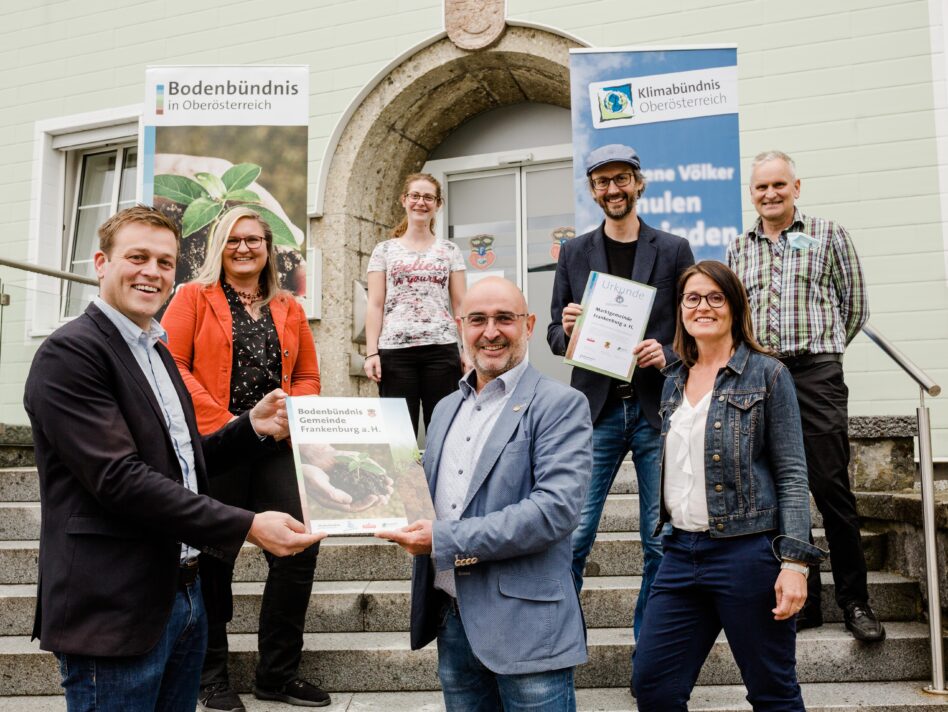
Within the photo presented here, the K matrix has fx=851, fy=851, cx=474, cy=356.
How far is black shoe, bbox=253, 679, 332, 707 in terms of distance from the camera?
320 cm

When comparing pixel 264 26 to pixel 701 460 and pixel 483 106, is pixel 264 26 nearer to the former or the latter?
pixel 483 106

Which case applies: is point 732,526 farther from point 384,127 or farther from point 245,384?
point 384,127

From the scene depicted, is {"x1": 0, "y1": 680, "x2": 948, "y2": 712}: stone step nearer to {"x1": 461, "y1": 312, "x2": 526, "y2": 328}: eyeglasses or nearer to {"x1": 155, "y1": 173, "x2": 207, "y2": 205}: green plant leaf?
{"x1": 461, "y1": 312, "x2": 526, "y2": 328}: eyeglasses

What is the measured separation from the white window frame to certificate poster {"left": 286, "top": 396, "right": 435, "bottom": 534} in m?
6.13

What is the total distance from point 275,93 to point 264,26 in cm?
247

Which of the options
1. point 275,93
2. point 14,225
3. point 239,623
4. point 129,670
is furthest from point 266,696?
point 14,225

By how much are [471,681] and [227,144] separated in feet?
12.5

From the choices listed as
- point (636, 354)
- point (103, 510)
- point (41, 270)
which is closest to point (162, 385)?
point (103, 510)

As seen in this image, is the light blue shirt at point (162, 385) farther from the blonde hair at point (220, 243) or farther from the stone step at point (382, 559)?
the stone step at point (382, 559)

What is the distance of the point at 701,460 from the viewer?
236cm

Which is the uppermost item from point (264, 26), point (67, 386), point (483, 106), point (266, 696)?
point (264, 26)

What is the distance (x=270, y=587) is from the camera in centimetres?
316

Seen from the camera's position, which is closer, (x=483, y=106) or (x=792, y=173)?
(x=792, y=173)

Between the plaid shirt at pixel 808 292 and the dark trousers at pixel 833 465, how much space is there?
129mm
